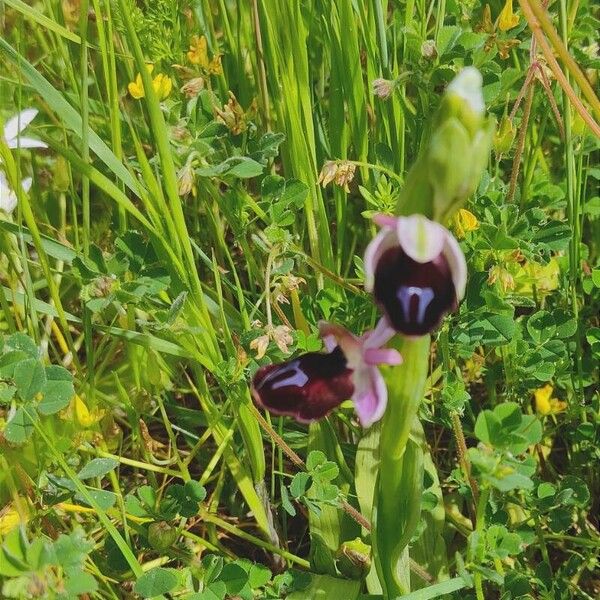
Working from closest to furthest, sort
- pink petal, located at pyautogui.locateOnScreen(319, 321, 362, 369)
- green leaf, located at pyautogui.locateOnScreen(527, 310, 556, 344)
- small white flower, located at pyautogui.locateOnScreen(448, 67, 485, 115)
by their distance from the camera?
small white flower, located at pyautogui.locateOnScreen(448, 67, 485, 115)
pink petal, located at pyautogui.locateOnScreen(319, 321, 362, 369)
green leaf, located at pyautogui.locateOnScreen(527, 310, 556, 344)

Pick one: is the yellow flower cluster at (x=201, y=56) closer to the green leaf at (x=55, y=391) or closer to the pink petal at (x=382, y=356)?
the green leaf at (x=55, y=391)

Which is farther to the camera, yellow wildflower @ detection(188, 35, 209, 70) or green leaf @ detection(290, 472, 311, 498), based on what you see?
yellow wildflower @ detection(188, 35, 209, 70)

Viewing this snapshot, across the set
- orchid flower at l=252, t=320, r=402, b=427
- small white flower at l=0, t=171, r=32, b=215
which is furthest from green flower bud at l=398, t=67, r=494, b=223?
small white flower at l=0, t=171, r=32, b=215

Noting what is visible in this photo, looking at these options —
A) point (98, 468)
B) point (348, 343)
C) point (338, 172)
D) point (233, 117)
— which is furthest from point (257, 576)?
point (233, 117)

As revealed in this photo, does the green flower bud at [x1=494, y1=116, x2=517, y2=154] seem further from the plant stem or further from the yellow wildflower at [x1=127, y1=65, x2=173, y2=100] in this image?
the yellow wildflower at [x1=127, y1=65, x2=173, y2=100]

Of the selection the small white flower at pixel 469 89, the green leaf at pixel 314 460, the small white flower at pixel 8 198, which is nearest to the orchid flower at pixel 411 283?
the small white flower at pixel 469 89

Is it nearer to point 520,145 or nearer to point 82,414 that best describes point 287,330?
point 82,414

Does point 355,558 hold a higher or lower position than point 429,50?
lower
